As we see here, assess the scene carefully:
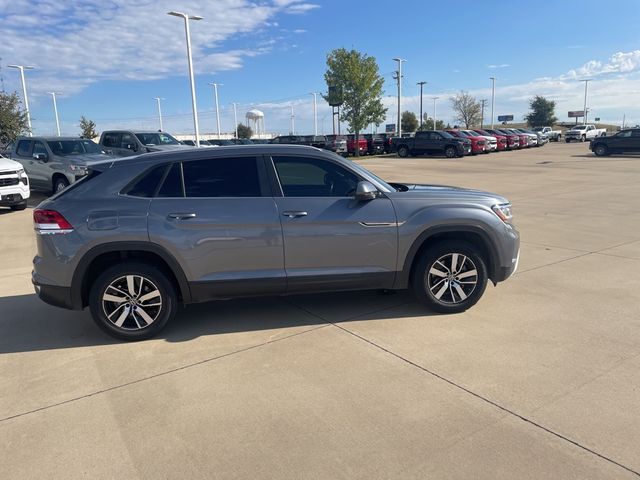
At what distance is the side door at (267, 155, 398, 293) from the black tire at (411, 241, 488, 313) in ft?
1.10

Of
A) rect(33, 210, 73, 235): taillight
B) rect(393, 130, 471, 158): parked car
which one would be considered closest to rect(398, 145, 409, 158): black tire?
rect(393, 130, 471, 158): parked car

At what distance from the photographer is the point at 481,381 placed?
3562 mm

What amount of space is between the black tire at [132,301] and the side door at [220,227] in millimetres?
264

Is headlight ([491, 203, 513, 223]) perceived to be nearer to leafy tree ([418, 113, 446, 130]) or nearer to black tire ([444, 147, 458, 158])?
black tire ([444, 147, 458, 158])

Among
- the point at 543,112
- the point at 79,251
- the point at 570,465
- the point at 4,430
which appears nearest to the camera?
the point at 570,465

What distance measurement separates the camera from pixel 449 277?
4828 mm

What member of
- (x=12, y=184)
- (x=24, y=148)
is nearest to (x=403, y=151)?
(x=24, y=148)

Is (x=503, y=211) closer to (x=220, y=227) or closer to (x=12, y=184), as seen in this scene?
(x=220, y=227)

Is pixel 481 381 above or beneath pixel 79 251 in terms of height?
beneath

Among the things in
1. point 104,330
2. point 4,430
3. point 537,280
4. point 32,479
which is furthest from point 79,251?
point 537,280

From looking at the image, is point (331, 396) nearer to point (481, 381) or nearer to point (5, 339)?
point (481, 381)

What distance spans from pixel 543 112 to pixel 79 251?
106886 mm

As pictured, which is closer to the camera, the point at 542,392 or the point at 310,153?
the point at 542,392

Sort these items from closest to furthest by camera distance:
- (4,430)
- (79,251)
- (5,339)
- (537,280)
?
(4,430) → (79,251) → (5,339) → (537,280)
